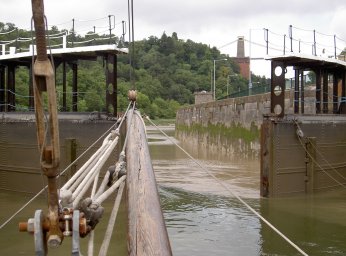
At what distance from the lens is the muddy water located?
8422mm

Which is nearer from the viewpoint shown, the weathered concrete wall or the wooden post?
the wooden post

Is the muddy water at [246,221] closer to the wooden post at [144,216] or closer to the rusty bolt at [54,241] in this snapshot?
the wooden post at [144,216]

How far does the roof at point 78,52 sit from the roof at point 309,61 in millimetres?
4207

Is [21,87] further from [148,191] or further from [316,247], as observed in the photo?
[148,191]

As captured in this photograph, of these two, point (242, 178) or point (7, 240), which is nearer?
point (7, 240)

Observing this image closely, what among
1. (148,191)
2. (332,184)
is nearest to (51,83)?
(148,191)

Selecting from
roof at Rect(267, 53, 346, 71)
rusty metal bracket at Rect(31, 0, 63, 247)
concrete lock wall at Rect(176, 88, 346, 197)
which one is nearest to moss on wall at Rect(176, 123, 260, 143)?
roof at Rect(267, 53, 346, 71)

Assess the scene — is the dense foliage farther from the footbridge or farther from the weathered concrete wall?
the footbridge

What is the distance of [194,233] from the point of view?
30.1ft

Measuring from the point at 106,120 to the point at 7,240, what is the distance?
402 centimetres

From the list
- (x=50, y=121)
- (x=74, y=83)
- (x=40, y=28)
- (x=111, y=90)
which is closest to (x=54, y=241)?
(x=50, y=121)

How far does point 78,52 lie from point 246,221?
21.8 ft

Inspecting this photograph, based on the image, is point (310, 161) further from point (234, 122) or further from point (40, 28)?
point (234, 122)

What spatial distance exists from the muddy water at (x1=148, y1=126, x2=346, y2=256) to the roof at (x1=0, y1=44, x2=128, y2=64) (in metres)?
4.15
